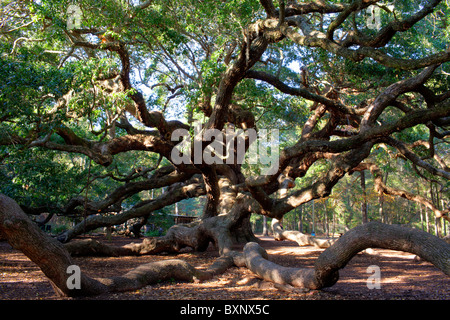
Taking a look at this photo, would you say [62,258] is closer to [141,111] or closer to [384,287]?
[384,287]

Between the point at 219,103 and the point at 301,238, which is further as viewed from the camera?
the point at 301,238

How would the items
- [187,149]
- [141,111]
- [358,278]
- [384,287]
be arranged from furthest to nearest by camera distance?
[187,149], [141,111], [358,278], [384,287]

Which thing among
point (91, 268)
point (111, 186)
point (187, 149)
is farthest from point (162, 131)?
point (111, 186)

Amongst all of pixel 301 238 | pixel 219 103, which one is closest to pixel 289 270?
pixel 219 103

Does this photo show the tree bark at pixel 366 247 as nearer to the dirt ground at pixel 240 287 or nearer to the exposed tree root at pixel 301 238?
the dirt ground at pixel 240 287

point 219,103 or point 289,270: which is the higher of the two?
point 219,103

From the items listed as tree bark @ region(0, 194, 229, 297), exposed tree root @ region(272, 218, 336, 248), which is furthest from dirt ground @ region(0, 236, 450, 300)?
exposed tree root @ region(272, 218, 336, 248)

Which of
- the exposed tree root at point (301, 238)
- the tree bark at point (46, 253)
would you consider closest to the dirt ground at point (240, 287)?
the tree bark at point (46, 253)

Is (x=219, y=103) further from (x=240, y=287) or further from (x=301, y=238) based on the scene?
(x=301, y=238)

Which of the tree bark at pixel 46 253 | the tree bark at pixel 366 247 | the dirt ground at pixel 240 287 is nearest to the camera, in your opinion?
the tree bark at pixel 366 247

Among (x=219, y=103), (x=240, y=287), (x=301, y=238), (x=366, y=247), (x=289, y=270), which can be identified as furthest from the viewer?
(x=301, y=238)

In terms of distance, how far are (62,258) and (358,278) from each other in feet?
17.3

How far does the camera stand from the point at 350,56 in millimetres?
4801

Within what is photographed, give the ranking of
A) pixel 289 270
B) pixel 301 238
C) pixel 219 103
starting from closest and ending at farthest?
pixel 289 270
pixel 219 103
pixel 301 238
